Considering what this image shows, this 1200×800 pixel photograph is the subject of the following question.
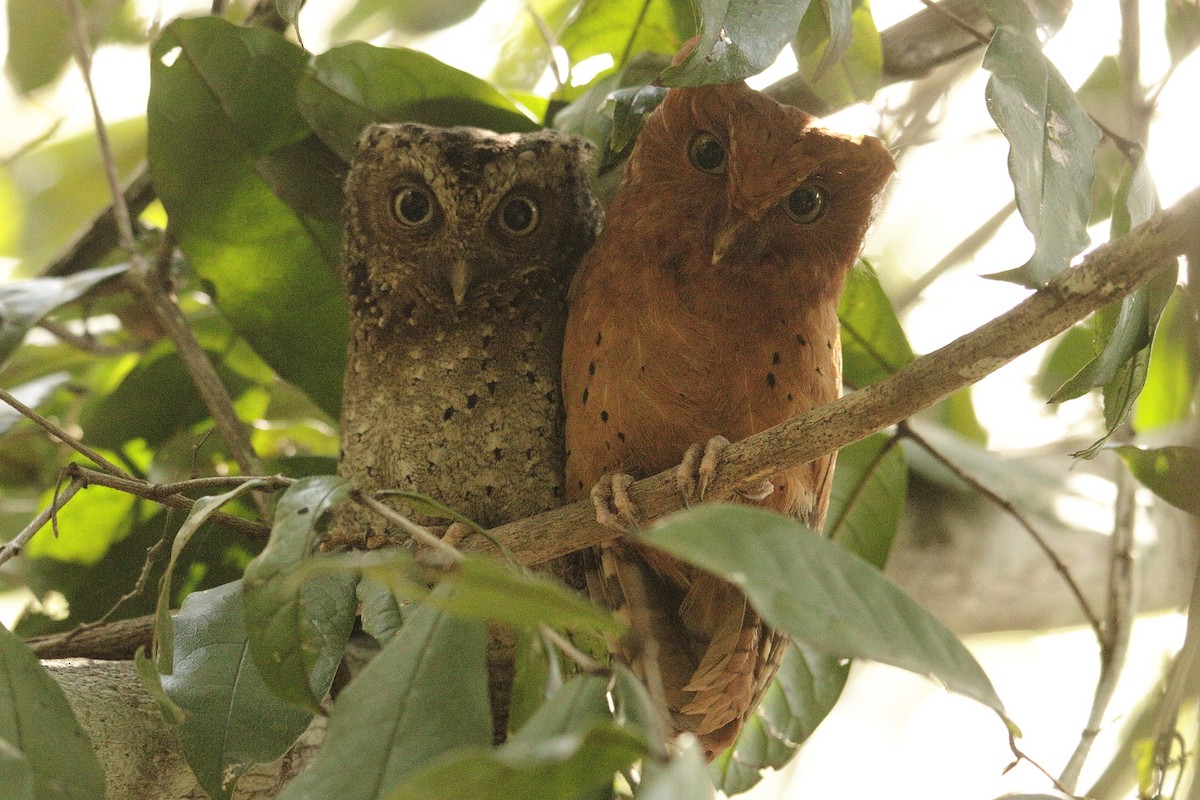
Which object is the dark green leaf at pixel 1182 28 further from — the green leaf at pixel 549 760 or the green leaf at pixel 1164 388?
the green leaf at pixel 549 760

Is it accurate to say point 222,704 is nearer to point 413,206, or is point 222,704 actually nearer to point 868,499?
point 413,206

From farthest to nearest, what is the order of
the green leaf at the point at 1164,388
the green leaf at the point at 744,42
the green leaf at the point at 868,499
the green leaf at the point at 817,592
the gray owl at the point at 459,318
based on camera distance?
the green leaf at the point at 1164,388
the green leaf at the point at 868,499
the gray owl at the point at 459,318
the green leaf at the point at 744,42
the green leaf at the point at 817,592

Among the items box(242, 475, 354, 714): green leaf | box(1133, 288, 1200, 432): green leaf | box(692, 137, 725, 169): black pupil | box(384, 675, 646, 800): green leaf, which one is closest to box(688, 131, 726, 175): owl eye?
box(692, 137, 725, 169): black pupil

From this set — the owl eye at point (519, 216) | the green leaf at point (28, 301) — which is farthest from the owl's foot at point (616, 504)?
the green leaf at point (28, 301)

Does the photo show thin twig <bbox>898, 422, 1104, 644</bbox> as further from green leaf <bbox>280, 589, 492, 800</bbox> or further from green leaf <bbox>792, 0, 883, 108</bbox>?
green leaf <bbox>280, 589, 492, 800</bbox>

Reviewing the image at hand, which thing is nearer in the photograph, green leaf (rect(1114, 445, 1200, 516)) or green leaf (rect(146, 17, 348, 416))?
green leaf (rect(1114, 445, 1200, 516))

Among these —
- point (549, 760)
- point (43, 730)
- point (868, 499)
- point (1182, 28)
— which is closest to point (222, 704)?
point (43, 730)
